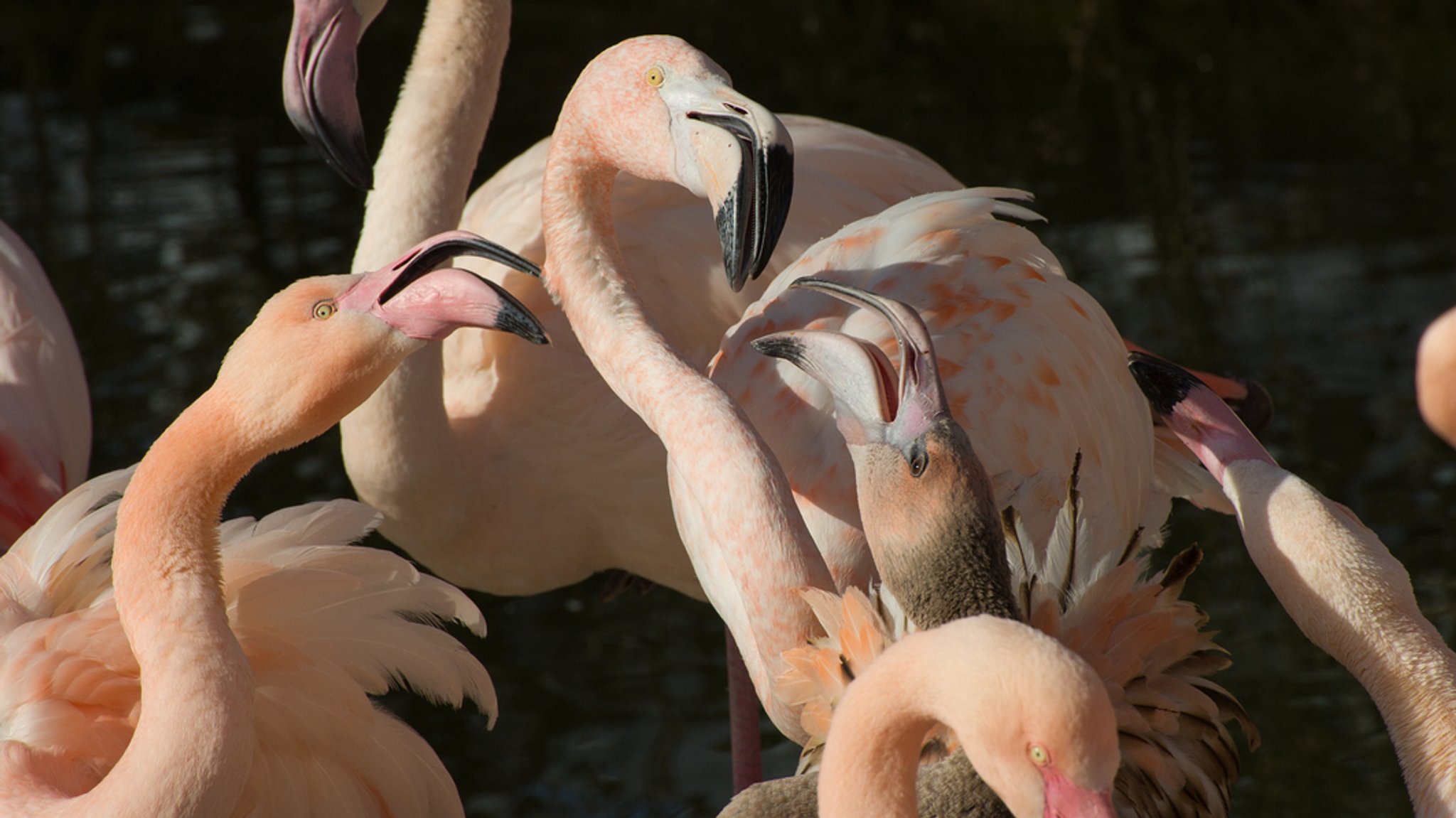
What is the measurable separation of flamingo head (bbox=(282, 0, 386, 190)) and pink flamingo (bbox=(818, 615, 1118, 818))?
6.09ft

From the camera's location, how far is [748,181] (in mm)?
2531

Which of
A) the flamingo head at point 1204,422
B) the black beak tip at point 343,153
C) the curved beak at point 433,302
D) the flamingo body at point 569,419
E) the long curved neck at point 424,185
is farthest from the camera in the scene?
the flamingo body at point 569,419

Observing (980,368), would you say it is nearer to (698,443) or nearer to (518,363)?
(698,443)

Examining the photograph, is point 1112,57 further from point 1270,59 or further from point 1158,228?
point 1158,228

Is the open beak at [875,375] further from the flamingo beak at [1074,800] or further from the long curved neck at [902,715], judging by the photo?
the flamingo beak at [1074,800]

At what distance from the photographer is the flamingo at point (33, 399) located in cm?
348

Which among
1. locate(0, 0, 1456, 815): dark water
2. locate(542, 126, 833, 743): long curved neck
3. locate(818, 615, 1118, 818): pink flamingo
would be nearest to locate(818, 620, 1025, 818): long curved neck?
locate(818, 615, 1118, 818): pink flamingo

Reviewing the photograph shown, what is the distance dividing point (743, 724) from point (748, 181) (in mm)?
1593

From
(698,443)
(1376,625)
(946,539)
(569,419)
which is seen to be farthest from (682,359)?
(1376,625)

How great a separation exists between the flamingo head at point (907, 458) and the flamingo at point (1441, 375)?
0.67 metres

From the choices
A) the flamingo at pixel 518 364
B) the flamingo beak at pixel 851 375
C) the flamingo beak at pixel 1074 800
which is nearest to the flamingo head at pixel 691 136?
the flamingo beak at pixel 851 375

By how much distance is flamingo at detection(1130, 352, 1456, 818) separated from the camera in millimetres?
2467

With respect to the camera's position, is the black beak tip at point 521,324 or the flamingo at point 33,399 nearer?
the black beak tip at point 521,324

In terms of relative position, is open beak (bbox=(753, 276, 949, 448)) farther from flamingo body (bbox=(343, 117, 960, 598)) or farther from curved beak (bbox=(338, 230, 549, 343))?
flamingo body (bbox=(343, 117, 960, 598))
